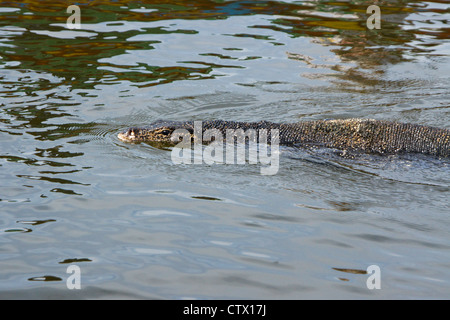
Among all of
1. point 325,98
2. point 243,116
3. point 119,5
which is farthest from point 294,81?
point 119,5

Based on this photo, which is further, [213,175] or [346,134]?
[346,134]

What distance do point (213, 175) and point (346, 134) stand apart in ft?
6.79

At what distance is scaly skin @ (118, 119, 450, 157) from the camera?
839 centimetres

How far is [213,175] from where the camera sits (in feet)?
25.3

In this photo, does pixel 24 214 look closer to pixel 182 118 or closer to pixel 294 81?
pixel 182 118

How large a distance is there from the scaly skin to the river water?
0.27 m

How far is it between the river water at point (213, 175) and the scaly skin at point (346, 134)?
273 millimetres

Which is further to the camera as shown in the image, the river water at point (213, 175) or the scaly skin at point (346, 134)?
the scaly skin at point (346, 134)

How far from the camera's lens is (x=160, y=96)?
1133 centimetres

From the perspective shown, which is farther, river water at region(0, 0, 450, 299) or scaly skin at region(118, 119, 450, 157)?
scaly skin at region(118, 119, 450, 157)

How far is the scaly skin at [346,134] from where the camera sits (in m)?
8.39

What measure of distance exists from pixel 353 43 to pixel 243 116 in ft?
17.0

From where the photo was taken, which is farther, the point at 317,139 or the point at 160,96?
the point at 160,96

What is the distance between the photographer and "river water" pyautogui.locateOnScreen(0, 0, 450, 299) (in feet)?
18.0
